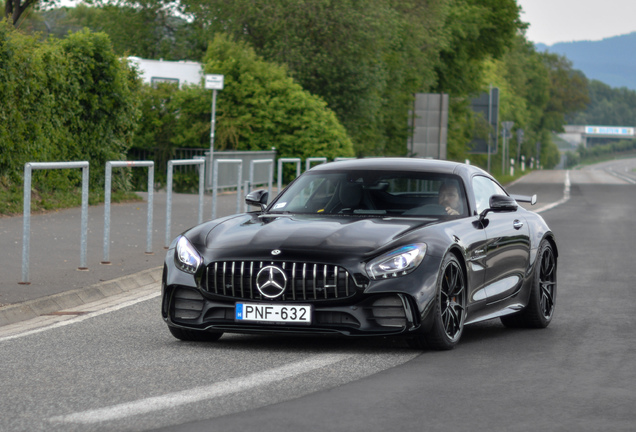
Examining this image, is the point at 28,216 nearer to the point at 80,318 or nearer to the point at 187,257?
the point at 80,318

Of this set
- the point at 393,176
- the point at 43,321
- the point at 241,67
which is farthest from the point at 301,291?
the point at 241,67

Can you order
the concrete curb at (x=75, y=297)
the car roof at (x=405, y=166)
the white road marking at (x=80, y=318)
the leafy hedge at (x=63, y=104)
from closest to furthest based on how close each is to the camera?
the white road marking at (x=80, y=318)
the car roof at (x=405, y=166)
the concrete curb at (x=75, y=297)
the leafy hedge at (x=63, y=104)

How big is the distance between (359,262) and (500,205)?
5.95ft

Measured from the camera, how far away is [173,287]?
8.15 meters

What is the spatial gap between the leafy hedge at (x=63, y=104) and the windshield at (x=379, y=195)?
1113 centimetres

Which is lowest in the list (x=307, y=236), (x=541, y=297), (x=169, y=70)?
(x=541, y=297)

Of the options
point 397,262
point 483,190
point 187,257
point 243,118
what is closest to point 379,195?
point 483,190

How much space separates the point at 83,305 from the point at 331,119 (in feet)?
88.0

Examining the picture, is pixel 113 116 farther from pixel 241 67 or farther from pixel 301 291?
A: pixel 301 291

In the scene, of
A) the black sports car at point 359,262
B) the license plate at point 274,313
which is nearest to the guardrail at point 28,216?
the black sports car at point 359,262

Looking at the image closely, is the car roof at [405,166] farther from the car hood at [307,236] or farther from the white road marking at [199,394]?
the white road marking at [199,394]

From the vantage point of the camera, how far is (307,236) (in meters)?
7.95

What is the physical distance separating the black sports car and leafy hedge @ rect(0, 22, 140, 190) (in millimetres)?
11199

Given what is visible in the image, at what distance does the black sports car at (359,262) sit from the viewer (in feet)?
25.3
